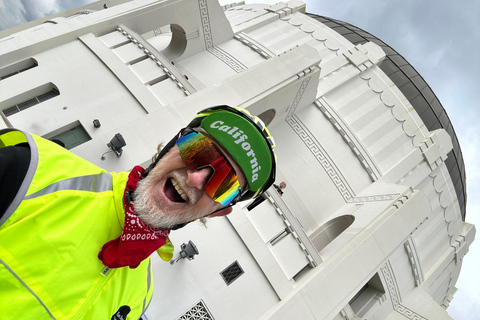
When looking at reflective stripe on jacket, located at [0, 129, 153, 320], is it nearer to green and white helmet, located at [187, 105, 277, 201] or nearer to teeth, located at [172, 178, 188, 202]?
teeth, located at [172, 178, 188, 202]

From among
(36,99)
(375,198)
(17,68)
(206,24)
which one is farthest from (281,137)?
(17,68)

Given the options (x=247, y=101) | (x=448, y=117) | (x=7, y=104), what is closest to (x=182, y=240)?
(x=247, y=101)

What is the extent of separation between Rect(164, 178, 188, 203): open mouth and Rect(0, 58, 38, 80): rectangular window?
6.35 m

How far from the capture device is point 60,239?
1.83 meters

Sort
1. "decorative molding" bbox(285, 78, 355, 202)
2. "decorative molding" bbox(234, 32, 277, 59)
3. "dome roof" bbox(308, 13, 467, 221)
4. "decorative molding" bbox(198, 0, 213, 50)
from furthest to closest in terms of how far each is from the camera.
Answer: "dome roof" bbox(308, 13, 467, 221)
"decorative molding" bbox(234, 32, 277, 59)
"decorative molding" bbox(198, 0, 213, 50)
"decorative molding" bbox(285, 78, 355, 202)

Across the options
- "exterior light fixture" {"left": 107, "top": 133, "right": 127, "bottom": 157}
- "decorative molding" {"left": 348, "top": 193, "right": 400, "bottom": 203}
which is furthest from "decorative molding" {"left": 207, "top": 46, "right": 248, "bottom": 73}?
"exterior light fixture" {"left": 107, "top": 133, "right": 127, "bottom": 157}

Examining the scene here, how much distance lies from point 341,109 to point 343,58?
209 cm

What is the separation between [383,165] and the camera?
895 cm

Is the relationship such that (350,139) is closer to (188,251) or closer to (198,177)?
(188,251)

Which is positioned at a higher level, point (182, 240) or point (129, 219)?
point (182, 240)

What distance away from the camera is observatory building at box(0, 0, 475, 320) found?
5180 mm

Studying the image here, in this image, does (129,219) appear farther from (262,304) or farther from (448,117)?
(448,117)

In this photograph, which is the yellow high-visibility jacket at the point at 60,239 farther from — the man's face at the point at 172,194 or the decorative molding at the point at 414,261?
the decorative molding at the point at 414,261

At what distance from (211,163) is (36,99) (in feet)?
19.2
